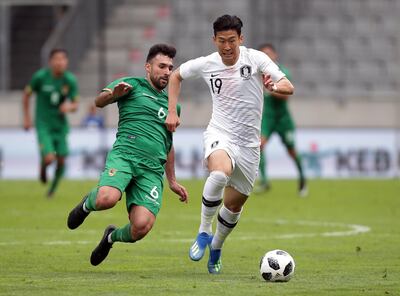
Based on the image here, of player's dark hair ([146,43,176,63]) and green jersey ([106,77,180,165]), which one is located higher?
player's dark hair ([146,43,176,63])

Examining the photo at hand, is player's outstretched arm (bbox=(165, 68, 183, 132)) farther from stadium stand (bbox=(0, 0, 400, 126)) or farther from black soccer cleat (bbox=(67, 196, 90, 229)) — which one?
stadium stand (bbox=(0, 0, 400, 126))

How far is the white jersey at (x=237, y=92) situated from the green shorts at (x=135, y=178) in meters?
0.79

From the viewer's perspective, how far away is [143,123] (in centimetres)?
998

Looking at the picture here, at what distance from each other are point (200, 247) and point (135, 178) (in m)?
0.86

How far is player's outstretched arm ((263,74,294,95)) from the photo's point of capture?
9391 mm

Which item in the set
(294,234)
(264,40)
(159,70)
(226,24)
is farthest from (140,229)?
(264,40)

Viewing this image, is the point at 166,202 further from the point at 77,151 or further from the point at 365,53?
the point at 365,53

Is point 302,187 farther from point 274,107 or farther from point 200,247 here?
point 200,247

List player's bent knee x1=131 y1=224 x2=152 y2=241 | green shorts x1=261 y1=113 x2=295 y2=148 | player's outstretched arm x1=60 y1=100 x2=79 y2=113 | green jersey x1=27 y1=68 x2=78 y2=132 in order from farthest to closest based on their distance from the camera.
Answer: green shorts x1=261 y1=113 x2=295 y2=148 < green jersey x1=27 y1=68 x2=78 y2=132 < player's outstretched arm x1=60 y1=100 x2=79 y2=113 < player's bent knee x1=131 y1=224 x2=152 y2=241

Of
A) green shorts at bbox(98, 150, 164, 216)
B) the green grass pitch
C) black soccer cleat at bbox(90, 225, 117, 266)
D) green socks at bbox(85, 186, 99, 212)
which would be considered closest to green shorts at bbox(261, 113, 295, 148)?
the green grass pitch

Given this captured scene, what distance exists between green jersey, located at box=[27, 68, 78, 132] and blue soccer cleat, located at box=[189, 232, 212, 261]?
9.60m

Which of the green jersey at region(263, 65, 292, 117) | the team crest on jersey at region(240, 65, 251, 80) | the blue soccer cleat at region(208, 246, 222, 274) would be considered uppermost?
the team crest on jersey at region(240, 65, 251, 80)

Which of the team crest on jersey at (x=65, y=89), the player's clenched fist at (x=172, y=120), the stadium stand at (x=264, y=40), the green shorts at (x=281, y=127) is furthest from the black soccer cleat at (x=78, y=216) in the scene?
the stadium stand at (x=264, y=40)

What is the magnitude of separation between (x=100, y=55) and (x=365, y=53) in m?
7.38
